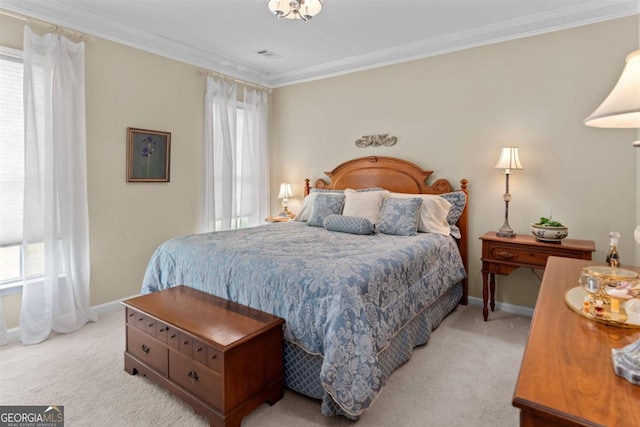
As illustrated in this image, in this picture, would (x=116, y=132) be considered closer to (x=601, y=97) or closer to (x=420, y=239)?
(x=420, y=239)

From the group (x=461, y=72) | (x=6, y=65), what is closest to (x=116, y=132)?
(x=6, y=65)

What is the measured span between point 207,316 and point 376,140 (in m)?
3.00

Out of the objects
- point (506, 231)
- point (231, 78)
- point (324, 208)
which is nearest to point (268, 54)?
point (231, 78)

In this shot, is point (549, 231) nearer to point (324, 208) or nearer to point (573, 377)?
point (324, 208)

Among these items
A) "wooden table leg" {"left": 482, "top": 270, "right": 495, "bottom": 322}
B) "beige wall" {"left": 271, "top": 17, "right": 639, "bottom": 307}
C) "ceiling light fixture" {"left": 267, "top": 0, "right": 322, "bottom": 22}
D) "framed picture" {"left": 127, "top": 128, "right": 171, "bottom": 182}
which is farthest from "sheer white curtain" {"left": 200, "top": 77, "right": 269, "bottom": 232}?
"wooden table leg" {"left": 482, "top": 270, "right": 495, "bottom": 322}

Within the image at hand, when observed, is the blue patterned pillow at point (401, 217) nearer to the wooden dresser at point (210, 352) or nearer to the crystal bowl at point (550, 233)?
the crystal bowl at point (550, 233)

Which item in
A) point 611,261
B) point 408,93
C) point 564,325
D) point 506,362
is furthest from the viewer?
point 408,93

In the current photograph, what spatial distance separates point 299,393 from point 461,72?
3397 millimetres

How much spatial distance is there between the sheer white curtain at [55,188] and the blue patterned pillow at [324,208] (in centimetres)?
218

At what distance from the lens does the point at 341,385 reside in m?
1.79

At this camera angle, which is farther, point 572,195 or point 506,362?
point 572,195

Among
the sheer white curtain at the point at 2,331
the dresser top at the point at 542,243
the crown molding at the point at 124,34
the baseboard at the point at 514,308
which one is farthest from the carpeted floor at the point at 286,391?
the crown molding at the point at 124,34

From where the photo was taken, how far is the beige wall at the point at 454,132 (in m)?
3.07

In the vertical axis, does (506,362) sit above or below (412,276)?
below
